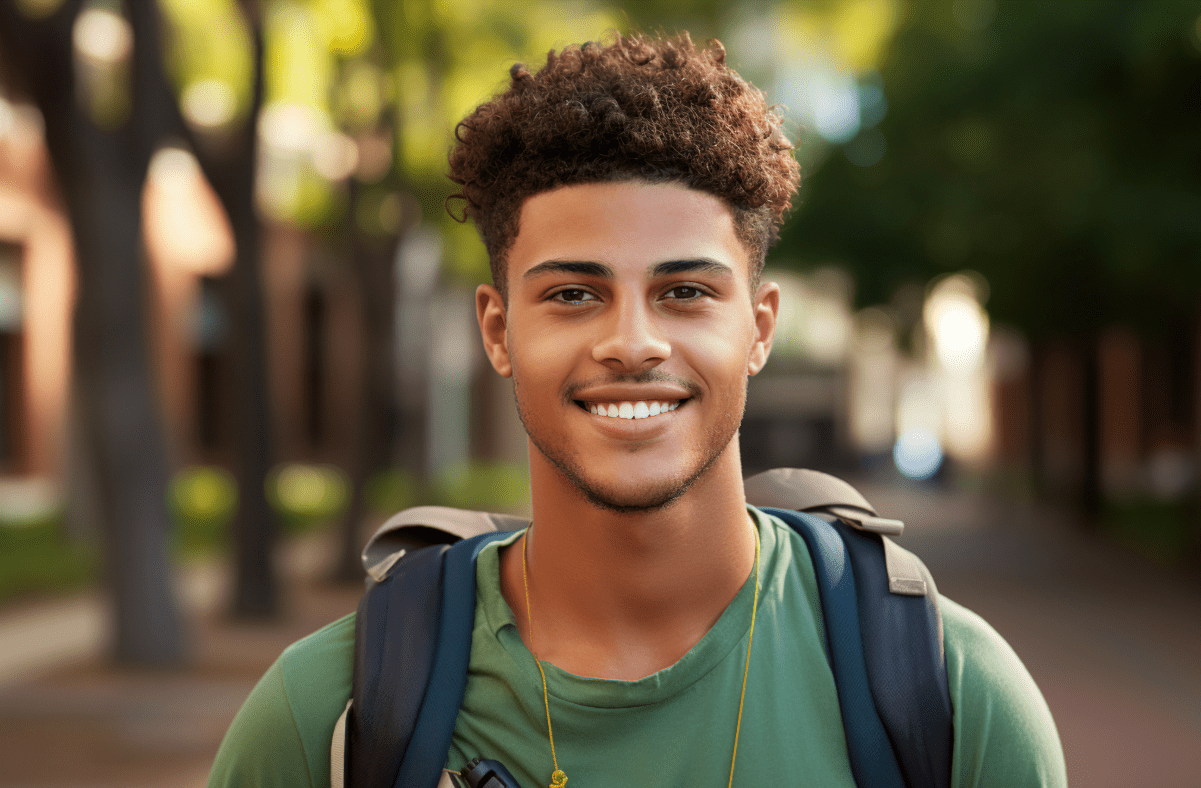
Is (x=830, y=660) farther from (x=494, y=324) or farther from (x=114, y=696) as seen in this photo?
(x=114, y=696)

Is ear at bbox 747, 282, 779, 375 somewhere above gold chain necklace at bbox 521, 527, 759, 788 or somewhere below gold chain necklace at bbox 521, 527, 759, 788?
above

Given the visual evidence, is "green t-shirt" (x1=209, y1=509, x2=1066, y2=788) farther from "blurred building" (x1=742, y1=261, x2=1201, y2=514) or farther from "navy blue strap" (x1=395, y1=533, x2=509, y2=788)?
"blurred building" (x1=742, y1=261, x2=1201, y2=514)

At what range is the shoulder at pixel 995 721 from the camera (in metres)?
1.91

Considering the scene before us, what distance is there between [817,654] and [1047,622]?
412 inches

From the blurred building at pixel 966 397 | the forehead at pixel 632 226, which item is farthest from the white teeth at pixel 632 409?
the blurred building at pixel 966 397

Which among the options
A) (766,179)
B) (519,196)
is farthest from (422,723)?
(766,179)

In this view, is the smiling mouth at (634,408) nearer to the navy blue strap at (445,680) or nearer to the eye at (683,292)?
the eye at (683,292)

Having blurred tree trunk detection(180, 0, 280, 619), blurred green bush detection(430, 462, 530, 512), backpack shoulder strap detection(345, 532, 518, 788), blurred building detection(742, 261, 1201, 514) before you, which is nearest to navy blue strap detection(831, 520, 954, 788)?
backpack shoulder strap detection(345, 532, 518, 788)

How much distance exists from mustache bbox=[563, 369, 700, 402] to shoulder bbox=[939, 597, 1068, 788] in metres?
0.58

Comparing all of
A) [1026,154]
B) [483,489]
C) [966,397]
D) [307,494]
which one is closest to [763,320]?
[1026,154]

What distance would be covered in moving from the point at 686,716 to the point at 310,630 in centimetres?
929

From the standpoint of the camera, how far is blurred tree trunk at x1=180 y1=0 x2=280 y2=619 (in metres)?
11.8

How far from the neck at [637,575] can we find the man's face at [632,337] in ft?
0.23

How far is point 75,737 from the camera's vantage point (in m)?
7.59
